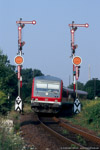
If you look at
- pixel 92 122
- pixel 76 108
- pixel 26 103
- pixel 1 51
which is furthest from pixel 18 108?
pixel 26 103

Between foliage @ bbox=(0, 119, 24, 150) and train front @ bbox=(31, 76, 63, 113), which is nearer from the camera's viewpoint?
foliage @ bbox=(0, 119, 24, 150)

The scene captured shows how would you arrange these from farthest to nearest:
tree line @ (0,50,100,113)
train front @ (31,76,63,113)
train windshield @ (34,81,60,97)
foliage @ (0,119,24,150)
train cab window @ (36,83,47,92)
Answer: train cab window @ (36,83,47,92) → train windshield @ (34,81,60,97) → train front @ (31,76,63,113) → tree line @ (0,50,100,113) → foliage @ (0,119,24,150)

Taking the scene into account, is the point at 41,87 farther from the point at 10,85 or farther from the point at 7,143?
the point at 7,143

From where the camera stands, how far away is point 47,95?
25516mm

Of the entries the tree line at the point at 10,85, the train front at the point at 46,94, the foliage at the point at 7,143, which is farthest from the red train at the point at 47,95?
the foliage at the point at 7,143

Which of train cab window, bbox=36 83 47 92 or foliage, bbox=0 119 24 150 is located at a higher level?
train cab window, bbox=36 83 47 92

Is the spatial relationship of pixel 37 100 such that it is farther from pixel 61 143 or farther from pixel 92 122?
pixel 61 143

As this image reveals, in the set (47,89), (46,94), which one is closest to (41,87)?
(47,89)

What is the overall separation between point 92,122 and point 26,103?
22.2 m

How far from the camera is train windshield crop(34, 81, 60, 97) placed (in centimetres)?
2558

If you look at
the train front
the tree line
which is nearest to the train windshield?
the train front

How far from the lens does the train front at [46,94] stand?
83.3ft

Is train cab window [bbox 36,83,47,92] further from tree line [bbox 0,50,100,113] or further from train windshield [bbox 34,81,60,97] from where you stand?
tree line [bbox 0,50,100,113]

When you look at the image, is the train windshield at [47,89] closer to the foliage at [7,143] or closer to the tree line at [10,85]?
the tree line at [10,85]
